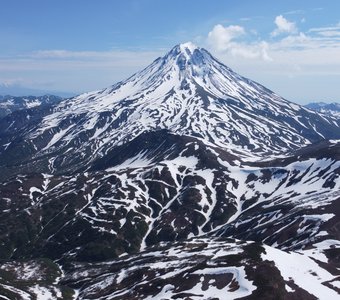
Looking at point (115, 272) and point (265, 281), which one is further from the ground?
point (265, 281)

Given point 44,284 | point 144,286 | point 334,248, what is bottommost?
point 44,284

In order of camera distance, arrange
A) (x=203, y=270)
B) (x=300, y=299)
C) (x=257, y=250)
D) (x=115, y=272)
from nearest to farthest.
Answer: (x=300, y=299) → (x=203, y=270) → (x=257, y=250) → (x=115, y=272)

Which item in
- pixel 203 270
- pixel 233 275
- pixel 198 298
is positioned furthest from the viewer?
pixel 203 270

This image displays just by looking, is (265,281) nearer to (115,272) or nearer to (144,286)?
(144,286)

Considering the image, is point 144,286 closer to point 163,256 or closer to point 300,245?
point 163,256

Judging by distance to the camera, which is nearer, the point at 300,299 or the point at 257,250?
the point at 300,299

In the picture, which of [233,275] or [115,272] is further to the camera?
[115,272]

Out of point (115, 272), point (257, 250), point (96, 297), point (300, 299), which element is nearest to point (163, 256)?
point (115, 272)

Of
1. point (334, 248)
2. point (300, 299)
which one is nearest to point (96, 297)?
point (300, 299)

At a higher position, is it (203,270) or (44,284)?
(203,270)
